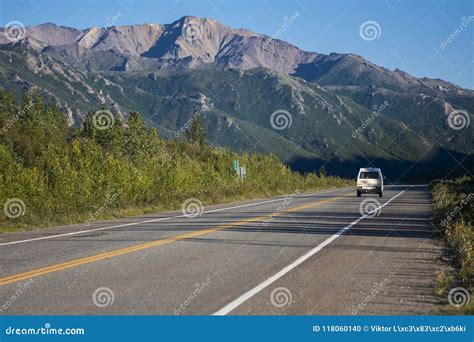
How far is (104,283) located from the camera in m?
9.39

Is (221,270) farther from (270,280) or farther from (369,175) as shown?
(369,175)

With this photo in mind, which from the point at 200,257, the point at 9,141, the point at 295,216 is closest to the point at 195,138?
the point at 9,141

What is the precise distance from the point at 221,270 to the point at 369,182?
33119 mm

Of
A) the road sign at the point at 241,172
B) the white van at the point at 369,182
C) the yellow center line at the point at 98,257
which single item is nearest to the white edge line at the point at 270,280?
the yellow center line at the point at 98,257

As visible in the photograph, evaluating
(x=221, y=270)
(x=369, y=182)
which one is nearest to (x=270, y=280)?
(x=221, y=270)

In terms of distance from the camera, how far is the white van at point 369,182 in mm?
42312

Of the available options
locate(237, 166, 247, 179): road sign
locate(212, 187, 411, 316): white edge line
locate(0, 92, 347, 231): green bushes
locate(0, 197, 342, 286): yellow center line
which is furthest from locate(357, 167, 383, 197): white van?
locate(212, 187, 411, 316): white edge line

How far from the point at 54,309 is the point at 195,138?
153747 millimetres

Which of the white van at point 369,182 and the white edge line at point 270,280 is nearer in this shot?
the white edge line at point 270,280

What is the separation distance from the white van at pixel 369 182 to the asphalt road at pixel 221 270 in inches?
944

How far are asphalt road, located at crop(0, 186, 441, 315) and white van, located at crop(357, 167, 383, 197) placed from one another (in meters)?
24.0

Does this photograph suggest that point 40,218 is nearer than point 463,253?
No

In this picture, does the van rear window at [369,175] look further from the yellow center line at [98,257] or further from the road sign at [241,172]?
the yellow center line at [98,257]

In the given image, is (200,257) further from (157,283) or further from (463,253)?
(463,253)
